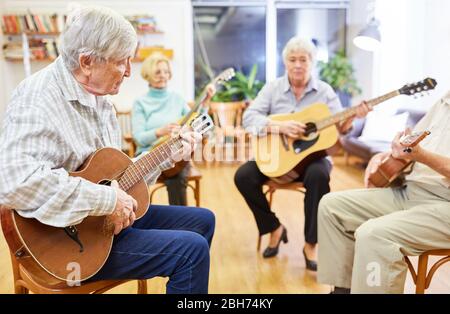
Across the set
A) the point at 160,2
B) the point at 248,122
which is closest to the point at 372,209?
the point at 248,122

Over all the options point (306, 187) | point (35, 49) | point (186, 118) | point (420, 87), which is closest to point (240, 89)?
point (35, 49)

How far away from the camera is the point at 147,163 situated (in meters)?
1.47

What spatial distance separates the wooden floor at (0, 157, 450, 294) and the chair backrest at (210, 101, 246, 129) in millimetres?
1413

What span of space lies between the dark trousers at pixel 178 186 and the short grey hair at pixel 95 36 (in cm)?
143

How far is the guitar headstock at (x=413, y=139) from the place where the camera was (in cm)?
150

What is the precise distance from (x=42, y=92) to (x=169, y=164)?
1.84 ft

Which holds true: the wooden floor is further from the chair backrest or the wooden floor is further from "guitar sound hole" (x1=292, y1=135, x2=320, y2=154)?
the chair backrest

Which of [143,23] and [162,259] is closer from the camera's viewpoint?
[162,259]

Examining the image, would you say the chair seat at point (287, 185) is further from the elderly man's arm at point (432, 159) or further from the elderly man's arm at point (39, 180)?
the elderly man's arm at point (39, 180)

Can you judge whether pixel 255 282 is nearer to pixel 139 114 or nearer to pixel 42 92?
pixel 139 114

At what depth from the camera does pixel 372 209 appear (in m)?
1.78

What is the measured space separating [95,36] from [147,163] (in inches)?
18.0

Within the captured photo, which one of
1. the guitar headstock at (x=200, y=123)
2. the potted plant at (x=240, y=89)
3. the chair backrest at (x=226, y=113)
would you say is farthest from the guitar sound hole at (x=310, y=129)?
the potted plant at (x=240, y=89)

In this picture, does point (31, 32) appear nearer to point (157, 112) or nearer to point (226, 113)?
point (226, 113)
